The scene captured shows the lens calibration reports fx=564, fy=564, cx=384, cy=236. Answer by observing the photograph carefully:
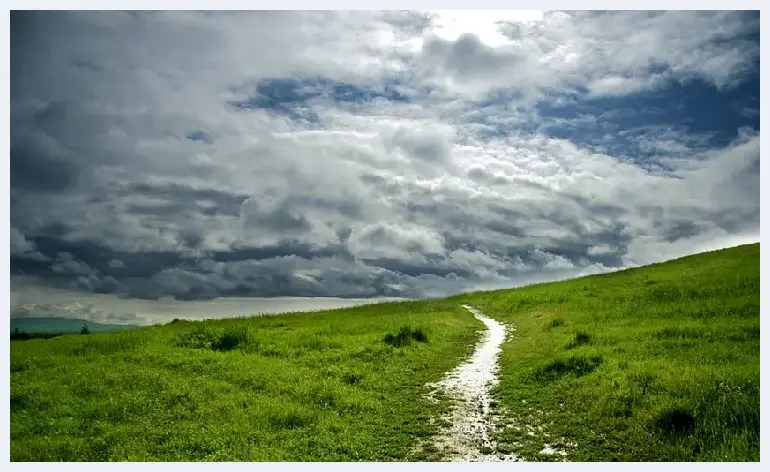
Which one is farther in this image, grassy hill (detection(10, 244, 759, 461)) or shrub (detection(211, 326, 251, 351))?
shrub (detection(211, 326, 251, 351))

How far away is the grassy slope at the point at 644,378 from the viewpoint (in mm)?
16078

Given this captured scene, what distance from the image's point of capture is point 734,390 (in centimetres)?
1889

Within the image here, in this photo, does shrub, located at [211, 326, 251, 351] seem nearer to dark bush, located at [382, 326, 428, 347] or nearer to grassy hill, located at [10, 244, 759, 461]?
grassy hill, located at [10, 244, 759, 461]

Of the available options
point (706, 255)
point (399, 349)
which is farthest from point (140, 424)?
point (706, 255)

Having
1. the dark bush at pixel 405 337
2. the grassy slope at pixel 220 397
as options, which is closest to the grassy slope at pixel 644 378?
the grassy slope at pixel 220 397

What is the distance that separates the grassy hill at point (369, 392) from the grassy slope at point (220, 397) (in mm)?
66

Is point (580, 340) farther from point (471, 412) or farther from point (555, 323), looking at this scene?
point (471, 412)

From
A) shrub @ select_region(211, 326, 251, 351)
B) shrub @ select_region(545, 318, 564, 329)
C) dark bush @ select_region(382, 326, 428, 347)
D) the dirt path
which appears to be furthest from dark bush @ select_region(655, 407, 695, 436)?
shrub @ select_region(211, 326, 251, 351)

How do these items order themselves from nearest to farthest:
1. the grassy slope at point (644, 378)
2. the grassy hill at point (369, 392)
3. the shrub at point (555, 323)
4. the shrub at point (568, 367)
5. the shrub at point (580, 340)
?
the grassy slope at point (644, 378)
the grassy hill at point (369, 392)
the shrub at point (568, 367)
the shrub at point (580, 340)
the shrub at point (555, 323)

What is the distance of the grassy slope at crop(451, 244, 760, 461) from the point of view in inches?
633

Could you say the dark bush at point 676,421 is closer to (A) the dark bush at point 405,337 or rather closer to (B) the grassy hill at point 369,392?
(B) the grassy hill at point 369,392

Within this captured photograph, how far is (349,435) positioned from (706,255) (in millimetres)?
76028

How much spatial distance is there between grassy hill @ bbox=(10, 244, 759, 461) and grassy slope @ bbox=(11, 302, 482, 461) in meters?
0.07

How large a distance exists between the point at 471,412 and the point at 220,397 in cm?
928
